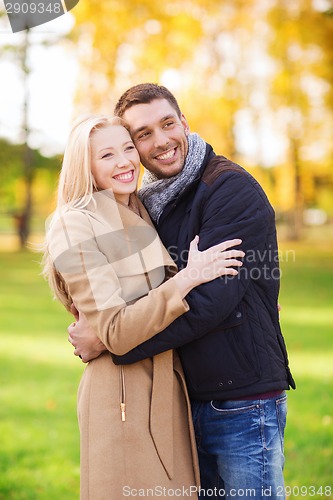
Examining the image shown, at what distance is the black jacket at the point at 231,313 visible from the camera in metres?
2.64

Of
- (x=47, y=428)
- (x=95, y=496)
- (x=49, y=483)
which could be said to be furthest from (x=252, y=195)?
(x=47, y=428)

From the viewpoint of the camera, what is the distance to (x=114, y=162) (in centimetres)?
287

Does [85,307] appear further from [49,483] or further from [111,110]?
[49,483]

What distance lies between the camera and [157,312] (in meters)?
2.57

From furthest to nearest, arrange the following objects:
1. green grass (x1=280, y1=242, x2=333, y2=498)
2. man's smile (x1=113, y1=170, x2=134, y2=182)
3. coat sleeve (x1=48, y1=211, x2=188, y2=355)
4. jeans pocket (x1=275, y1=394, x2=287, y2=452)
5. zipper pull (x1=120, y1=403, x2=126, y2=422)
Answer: green grass (x1=280, y1=242, x2=333, y2=498) → man's smile (x1=113, y1=170, x2=134, y2=182) → jeans pocket (x1=275, y1=394, x2=287, y2=452) → zipper pull (x1=120, y1=403, x2=126, y2=422) → coat sleeve (x1=48, y1=211, x2=188, y2=355)

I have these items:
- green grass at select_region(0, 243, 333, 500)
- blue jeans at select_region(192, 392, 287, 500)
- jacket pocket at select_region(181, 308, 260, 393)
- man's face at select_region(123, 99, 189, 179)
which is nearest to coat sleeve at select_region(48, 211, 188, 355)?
jacket pocket at select_region(181, 308, 260, 393)

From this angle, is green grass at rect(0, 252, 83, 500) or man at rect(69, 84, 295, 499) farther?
green grass at rect(0, 252, 83, 500)

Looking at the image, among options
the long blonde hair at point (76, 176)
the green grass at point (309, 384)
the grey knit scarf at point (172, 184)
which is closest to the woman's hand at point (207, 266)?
the grey knit scarf at point (172, 184)

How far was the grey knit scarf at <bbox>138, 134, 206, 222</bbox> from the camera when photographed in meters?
2.94

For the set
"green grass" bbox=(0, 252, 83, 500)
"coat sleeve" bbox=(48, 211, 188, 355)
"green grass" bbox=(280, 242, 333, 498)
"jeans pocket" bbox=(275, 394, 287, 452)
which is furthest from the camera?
"green grass" bbox=(280, 242, 333, 498)

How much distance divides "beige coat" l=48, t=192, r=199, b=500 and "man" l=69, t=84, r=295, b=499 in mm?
78

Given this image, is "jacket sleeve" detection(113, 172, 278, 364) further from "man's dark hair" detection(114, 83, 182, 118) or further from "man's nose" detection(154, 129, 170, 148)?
"man's dark hair" detection(114, 83, 182, 118)

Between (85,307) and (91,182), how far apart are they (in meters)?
0.53

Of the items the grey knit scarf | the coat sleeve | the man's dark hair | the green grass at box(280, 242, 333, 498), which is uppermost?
the man's dark hair
